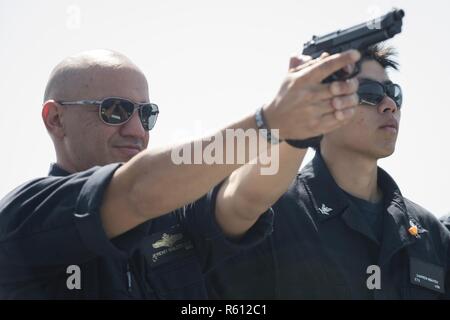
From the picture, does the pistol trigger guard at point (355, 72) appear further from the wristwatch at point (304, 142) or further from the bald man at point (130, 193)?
the wristwatch at point (304, 142)

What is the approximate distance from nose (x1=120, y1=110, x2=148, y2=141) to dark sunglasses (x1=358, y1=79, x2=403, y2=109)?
2.00 meters

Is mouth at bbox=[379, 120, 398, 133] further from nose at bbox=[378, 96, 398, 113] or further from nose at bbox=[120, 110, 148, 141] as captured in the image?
nose at bbox=[120, 110, 148, 141]

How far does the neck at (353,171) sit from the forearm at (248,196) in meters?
1.58

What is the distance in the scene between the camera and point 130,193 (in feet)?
8.72

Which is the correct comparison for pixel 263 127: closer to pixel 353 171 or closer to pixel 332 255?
pixel 332 255

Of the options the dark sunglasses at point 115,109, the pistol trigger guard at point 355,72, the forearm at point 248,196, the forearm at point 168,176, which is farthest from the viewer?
the dark sunglasses at point 115,109

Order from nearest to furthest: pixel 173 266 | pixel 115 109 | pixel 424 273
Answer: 1. pixel 173 266
2. pixel 115 109
3. pixel 424 273

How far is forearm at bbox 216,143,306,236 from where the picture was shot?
11.0 ft

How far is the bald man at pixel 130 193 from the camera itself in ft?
8.04

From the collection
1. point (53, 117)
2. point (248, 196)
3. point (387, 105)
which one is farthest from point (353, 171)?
point (53, 117)

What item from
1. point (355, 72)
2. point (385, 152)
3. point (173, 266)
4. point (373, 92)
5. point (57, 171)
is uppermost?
point (355, 72)

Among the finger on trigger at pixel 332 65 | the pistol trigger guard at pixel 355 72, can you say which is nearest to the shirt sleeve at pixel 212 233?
the pistol trigger guard at pixel 355 72

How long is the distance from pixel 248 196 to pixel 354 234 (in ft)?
4.74

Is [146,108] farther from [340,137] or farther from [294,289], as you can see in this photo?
[340,137]
